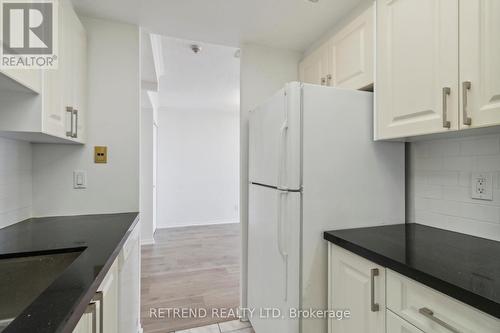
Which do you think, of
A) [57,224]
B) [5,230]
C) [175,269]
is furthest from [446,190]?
[175,269]

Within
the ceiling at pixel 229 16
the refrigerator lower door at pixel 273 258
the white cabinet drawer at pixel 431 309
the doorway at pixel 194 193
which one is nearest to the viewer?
the white cabinet drawer at pixel 431 309

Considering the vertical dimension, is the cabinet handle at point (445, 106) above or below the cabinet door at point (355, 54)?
below

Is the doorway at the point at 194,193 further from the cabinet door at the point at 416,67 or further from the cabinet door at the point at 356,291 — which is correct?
the cabinet door at the point at 416,67

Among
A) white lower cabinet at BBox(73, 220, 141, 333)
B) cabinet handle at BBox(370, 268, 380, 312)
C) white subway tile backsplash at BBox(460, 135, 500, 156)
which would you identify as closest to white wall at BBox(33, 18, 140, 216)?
white lower cabinet at BBox(73, 220, 141, 333)

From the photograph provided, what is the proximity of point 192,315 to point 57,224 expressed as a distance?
131 cm

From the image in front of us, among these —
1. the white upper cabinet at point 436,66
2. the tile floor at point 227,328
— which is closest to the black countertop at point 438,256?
the white upper cabinet at point 436,66

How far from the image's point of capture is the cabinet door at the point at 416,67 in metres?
1.03

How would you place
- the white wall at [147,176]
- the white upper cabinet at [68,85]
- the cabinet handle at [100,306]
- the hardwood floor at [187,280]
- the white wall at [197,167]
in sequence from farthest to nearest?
the white wall at [197,167] < the white wall at [147,176] < the hardwood floor at [187,280] < the white upper cabinet at [68,85] < the cabinet handle at [100,306]

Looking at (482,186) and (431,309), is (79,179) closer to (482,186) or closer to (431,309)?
(431,309)

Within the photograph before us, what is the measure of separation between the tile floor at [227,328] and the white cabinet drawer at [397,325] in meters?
1.26

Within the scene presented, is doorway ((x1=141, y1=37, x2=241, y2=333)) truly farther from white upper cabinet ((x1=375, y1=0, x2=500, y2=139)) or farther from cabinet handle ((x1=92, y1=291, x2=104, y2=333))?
white upper cabinet ((x1=375, y1=0, x2=500, y2=139))

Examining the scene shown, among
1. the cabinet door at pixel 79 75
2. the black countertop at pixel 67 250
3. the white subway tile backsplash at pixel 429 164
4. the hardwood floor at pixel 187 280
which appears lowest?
the hardwood floor at pixel 187 280

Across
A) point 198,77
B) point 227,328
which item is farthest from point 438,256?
point 198,77

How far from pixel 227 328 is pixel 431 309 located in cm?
158
